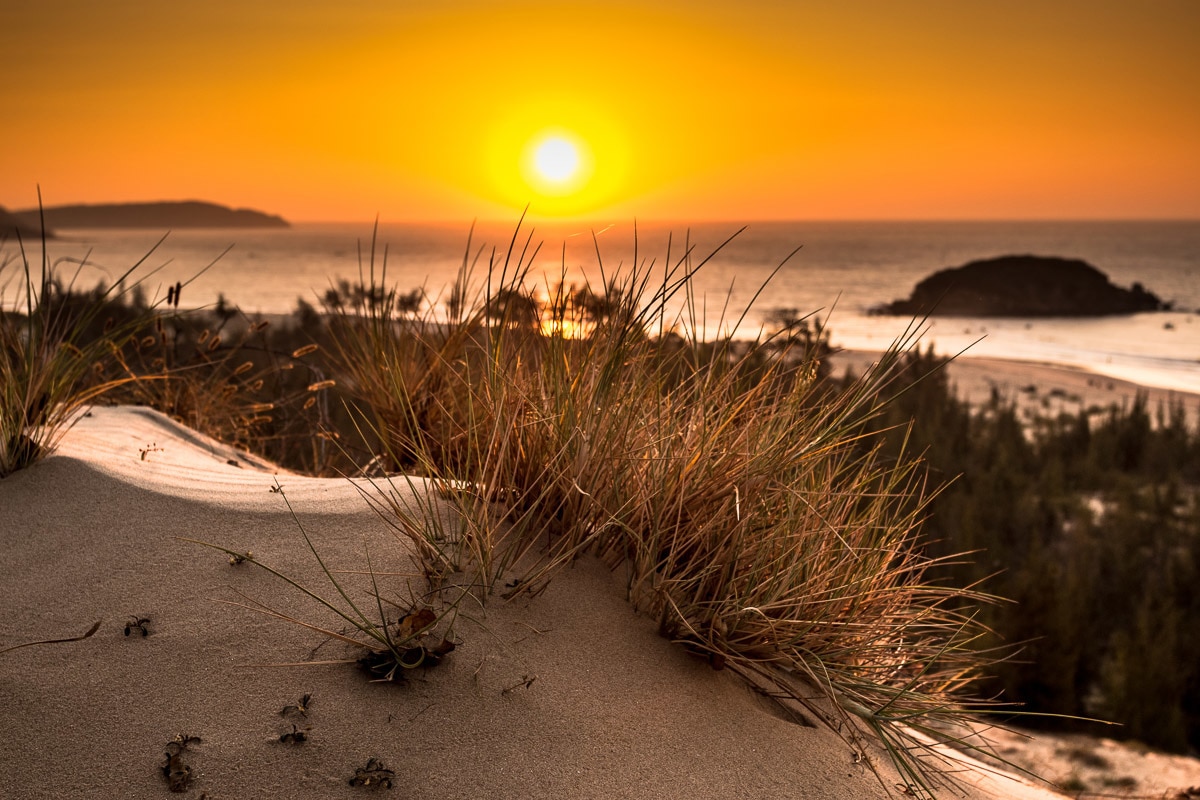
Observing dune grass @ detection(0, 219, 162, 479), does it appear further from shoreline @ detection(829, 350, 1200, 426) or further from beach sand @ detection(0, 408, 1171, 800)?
shoreline @ detection(829, 350, 1200, 426)

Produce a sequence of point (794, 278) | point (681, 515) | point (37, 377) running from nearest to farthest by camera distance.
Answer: point (681, 515) < point (37, 377) < point (794, 278)

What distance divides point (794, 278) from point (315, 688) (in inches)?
3031

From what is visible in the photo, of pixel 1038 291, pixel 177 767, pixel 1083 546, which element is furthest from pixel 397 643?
pixel 1038 291

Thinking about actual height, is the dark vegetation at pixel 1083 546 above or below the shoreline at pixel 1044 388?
below

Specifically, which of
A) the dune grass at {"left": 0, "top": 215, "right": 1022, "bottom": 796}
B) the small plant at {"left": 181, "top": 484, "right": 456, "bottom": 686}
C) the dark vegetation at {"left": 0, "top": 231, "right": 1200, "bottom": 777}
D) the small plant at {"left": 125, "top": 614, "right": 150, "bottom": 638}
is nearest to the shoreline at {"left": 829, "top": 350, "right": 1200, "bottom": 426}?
the dark vegetation at {"left": 0, "top": 231, "right": 1200, "bottom": 777}

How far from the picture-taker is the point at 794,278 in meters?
76.2

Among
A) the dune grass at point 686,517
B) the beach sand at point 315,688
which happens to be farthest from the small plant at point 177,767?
the dune grass at point 686,517

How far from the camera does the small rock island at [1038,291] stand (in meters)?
56.7

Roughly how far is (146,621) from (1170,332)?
48500mm

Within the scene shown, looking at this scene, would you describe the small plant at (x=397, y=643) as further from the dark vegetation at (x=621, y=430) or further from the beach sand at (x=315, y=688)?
the dark vegetation at (x=621, y=430)

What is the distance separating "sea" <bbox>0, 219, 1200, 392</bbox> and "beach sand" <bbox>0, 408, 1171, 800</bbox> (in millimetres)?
737

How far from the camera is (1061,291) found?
58500 millimetres

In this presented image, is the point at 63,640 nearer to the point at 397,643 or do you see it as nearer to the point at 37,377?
the point at 397,643

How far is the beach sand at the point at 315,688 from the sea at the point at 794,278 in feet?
2.42
